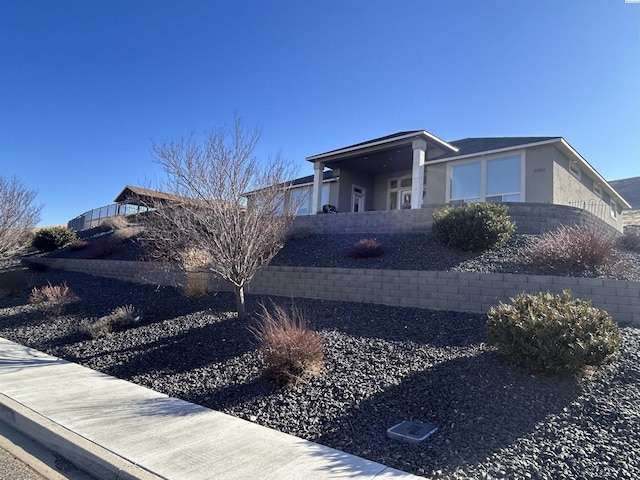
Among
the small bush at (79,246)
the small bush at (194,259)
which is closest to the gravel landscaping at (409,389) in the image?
the small bush at (194,259)

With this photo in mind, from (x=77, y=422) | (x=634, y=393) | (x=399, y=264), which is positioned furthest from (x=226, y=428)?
(x=399, y=264)

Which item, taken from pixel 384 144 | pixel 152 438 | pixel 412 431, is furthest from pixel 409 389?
pixel 384 144

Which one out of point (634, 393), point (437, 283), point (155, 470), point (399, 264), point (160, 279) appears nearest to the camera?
point (155, 470)

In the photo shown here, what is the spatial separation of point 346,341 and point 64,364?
17.5 feet

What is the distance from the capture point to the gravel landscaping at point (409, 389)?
3.74 metres

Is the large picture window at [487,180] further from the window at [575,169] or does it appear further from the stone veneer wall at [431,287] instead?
the stone veneer wall at [431,287]

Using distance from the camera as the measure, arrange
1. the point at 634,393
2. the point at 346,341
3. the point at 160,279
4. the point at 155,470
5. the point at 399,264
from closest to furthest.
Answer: the point at 155,470, the point at 634,393, the point at 346,341, the point at 399,264, the point at 160,279

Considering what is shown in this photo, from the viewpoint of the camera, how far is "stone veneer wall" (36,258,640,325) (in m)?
7.46

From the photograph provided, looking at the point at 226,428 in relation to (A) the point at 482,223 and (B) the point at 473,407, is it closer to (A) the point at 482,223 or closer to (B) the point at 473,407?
(B) the point at 473,407

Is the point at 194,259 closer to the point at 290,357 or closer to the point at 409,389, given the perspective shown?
the point at 290,357

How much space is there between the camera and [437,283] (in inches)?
348

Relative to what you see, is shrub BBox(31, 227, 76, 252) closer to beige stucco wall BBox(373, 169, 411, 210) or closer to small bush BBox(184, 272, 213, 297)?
small bush BBox(184, 272, 213, 297)

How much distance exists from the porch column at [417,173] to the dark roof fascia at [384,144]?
0.35m

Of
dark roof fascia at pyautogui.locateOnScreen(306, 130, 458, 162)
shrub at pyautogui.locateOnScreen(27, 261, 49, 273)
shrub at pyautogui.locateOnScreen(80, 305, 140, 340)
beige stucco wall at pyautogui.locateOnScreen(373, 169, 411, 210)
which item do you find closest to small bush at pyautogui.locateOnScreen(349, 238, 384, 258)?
shrub at pyautogui.locateOnScreen(80, 305, 140, 340)
